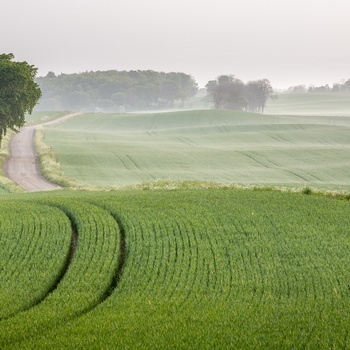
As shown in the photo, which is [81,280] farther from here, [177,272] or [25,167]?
[25,167]

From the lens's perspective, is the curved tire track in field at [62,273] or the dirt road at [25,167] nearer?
the curved tire track in field at [62,273]

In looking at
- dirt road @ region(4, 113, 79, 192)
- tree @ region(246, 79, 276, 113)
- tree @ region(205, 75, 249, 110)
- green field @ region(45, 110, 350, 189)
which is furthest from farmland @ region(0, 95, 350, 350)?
tree @ region(246, 79, 276, 113)

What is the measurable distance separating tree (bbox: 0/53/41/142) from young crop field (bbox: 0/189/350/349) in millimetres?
29216

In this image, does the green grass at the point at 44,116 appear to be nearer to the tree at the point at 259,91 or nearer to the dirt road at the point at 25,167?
the dirt road at the point at 25,167

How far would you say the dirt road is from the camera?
4909 centimetres

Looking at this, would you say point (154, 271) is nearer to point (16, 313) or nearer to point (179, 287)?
point (179, 287)

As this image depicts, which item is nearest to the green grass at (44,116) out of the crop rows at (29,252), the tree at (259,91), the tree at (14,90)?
the tree at (259,91)

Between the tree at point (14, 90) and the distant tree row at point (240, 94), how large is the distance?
105 m

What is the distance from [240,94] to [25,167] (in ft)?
363

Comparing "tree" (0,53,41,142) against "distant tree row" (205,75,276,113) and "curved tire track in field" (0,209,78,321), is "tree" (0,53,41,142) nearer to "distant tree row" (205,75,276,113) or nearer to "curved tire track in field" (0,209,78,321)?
"curved tire track in field" (0,209,78,321)

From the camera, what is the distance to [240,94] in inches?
6255

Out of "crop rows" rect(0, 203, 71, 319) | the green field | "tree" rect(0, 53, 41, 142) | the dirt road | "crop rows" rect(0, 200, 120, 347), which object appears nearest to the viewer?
"crop rows" rect(0, 200, 120, 347)

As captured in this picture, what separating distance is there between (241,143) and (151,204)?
198 feet

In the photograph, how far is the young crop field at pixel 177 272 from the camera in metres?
12.7
